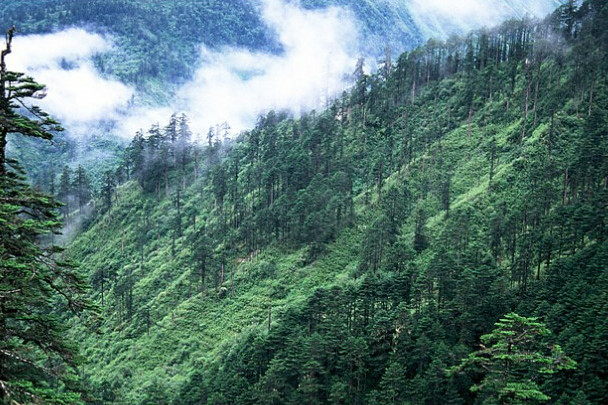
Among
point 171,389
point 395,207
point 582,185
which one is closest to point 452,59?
point 395,207

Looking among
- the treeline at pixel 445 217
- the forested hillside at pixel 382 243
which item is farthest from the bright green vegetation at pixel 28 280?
the treeline at pixel 445 217

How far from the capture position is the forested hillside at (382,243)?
71.5m

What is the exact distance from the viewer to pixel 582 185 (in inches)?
3656

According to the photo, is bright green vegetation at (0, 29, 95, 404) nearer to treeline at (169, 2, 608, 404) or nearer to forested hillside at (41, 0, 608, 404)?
forested hillside at (41, 0, 608, 404)

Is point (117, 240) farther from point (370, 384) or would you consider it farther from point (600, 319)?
point (600, 319)

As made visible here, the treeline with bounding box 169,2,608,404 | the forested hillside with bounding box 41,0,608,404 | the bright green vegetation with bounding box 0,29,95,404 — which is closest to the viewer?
the bright green vegetation with bounding box 0,29,95,404

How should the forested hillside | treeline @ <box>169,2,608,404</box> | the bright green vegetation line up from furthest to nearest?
the forested hillside → treeline @ <box>169,2,608,404</box> → the bright green vegetation

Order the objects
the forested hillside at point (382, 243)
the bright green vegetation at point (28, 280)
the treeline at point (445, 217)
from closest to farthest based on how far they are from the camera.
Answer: the bright green vegetation at point (28, 280)
the treeline at point (445, 217)
the forested hillside at point (382, 243)

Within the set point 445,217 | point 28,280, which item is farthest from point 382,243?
point 28,280

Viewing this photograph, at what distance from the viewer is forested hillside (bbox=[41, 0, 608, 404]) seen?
7150cm

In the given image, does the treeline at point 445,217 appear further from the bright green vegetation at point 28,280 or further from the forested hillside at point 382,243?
the bright green vegetation at point 28,280

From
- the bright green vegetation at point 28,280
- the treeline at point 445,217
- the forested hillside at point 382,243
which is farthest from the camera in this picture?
the forested hillside at point 382,243

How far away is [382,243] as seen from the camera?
108m

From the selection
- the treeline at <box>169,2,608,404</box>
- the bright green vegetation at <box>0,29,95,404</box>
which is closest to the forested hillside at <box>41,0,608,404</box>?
the treeline at <box>169,2,608,404</box>
